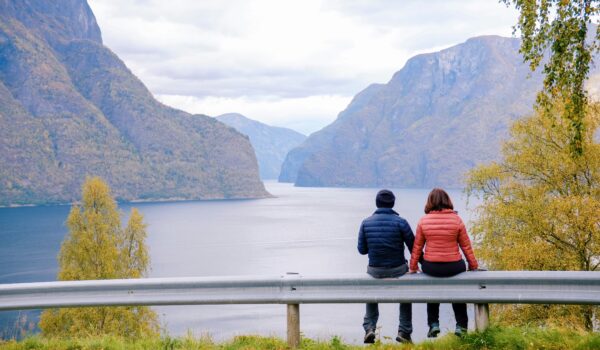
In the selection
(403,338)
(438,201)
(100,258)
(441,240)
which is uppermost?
(438,201)

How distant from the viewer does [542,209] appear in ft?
70.2

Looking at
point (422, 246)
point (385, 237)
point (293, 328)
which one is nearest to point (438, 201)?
point (422, 246)

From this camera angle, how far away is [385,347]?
21.5 feet

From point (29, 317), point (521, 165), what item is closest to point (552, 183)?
point (521, 165)

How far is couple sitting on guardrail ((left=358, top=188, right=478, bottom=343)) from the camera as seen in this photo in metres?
6.71

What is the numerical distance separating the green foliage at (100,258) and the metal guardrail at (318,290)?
2581 centimetres

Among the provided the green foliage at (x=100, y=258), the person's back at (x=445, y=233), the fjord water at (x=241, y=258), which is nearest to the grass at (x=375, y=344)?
the person's back at (x=445, y=233)

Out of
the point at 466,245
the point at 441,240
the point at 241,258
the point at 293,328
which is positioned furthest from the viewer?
the point at 241,258

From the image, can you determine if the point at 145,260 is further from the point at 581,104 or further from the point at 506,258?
the point at 581,104

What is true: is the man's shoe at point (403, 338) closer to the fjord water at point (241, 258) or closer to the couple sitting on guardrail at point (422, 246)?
the couple sitting on guardrail at point (422, 246)

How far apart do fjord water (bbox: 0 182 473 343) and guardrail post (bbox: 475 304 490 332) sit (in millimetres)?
3892

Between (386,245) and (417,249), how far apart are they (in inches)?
14.5

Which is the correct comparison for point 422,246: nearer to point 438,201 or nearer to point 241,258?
point 438,201

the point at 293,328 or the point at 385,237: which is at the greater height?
the point at 385,237
